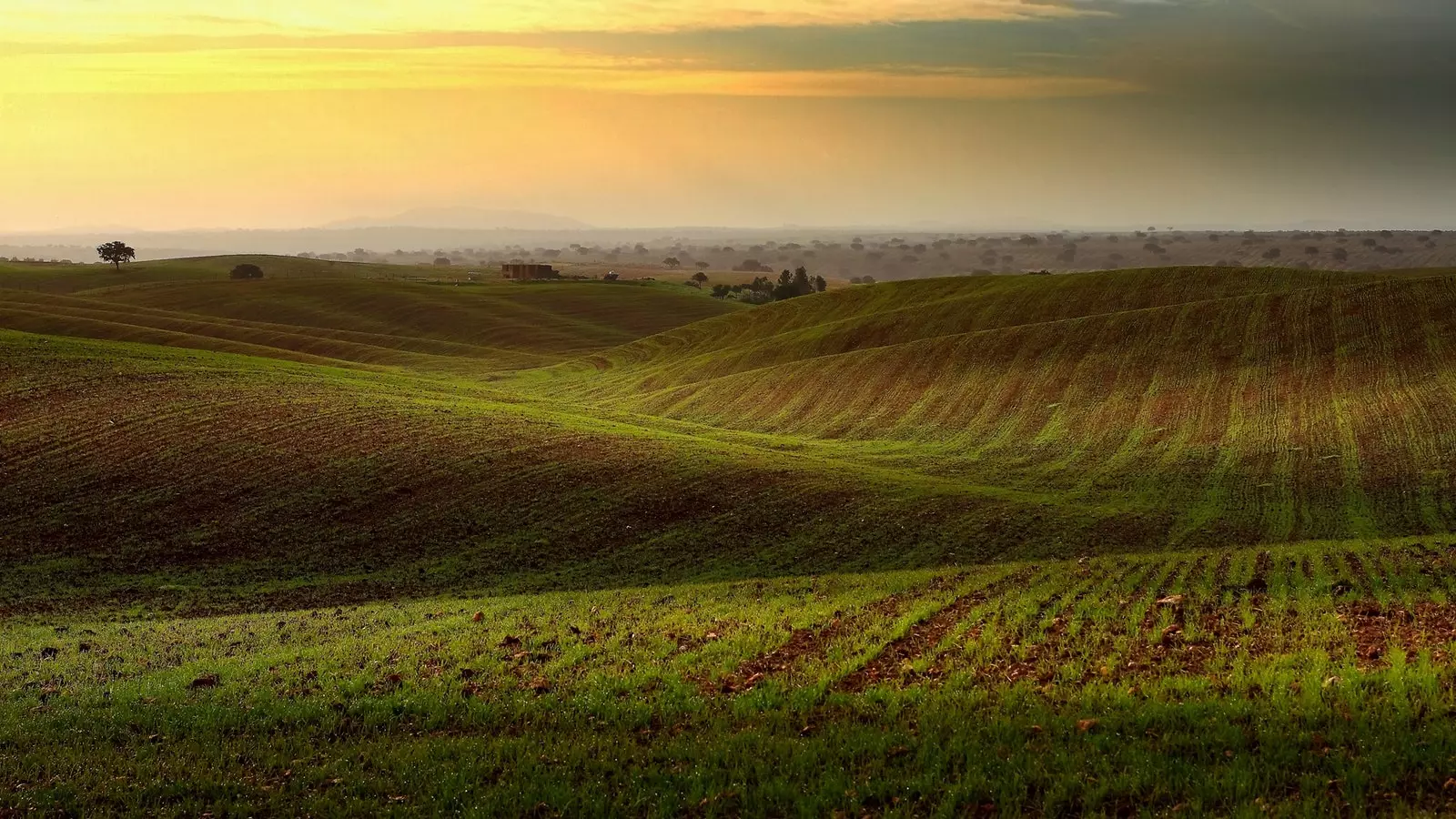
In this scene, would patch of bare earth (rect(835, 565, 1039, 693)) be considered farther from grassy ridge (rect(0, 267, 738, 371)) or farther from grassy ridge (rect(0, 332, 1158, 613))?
grassy ridge (rect(0, 267, 738, 371))

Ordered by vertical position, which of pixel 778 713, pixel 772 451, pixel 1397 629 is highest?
pixel 1397 629

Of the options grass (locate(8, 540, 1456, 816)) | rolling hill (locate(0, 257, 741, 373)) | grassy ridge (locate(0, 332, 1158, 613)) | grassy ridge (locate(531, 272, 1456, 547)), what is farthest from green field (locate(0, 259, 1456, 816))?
rolling hill (locate(0, 257, 741, 373))

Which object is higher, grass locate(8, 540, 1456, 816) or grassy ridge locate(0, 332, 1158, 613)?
grass locate(8, 540, 1456, 816)

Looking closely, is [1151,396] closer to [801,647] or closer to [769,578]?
[769,578]

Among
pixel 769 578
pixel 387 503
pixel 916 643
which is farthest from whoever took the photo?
pixel 387 503

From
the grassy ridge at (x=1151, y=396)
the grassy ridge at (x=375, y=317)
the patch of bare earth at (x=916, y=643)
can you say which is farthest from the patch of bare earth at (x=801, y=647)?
the grassy ridge at (x=375, y=317)

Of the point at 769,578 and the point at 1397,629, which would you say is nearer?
the point at 1397,629

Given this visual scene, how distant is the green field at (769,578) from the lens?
12648mm

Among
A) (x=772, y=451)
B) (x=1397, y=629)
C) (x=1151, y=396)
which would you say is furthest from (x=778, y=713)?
(x=1151, y=396)

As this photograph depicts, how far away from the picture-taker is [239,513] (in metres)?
37.1

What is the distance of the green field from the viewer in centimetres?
1265

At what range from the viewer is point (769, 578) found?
3041 cm

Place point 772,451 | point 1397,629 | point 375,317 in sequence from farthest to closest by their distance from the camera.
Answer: point 375,317 < point 772,451 < point 1397,629

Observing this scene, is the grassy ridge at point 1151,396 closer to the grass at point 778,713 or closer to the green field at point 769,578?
the green field at point 769,578
